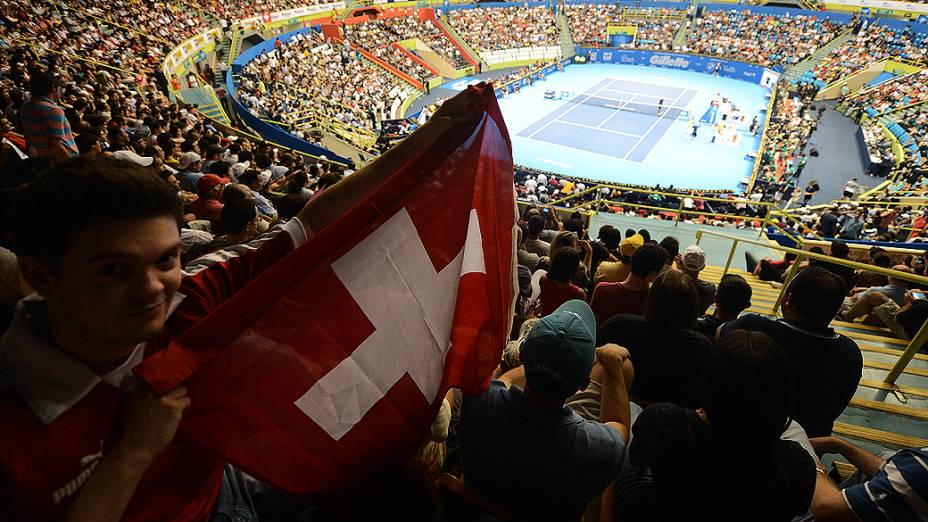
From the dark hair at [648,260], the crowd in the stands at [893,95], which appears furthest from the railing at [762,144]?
the dark hair at [648,260]

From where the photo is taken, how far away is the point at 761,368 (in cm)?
157

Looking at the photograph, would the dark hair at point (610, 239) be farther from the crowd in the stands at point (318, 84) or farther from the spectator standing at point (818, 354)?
the crowd in the stands at point (318, 84)

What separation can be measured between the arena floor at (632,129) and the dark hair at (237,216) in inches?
769

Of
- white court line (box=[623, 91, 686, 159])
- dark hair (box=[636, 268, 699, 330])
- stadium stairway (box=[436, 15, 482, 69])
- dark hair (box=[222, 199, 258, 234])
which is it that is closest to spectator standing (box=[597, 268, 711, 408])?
dark hair (box=[636, 268, 699, 330])

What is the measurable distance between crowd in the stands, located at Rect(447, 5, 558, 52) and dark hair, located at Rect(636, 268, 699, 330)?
133 ft

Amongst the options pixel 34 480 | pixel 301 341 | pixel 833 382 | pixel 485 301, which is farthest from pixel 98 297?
pixel 833 382

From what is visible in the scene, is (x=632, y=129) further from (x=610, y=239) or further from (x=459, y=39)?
(x=610, y=239)

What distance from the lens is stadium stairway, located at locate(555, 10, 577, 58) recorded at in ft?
139

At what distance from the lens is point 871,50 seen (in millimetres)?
32969

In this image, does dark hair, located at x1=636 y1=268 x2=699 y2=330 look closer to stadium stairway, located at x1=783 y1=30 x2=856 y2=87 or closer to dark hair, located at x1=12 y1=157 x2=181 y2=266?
dark hair, located at x1=12 y1=157 x2=181 y2=266

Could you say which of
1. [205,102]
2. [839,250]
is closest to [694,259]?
[839,250]

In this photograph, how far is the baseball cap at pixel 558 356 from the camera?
1807 millimetres

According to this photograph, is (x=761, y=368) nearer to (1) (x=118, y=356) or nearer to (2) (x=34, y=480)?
(1) (x=118, y=356)

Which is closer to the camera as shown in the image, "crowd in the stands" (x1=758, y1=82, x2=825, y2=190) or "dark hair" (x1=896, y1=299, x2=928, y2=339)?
"dark hair" (x1=896, y1=299, x2=928, y2=339)
